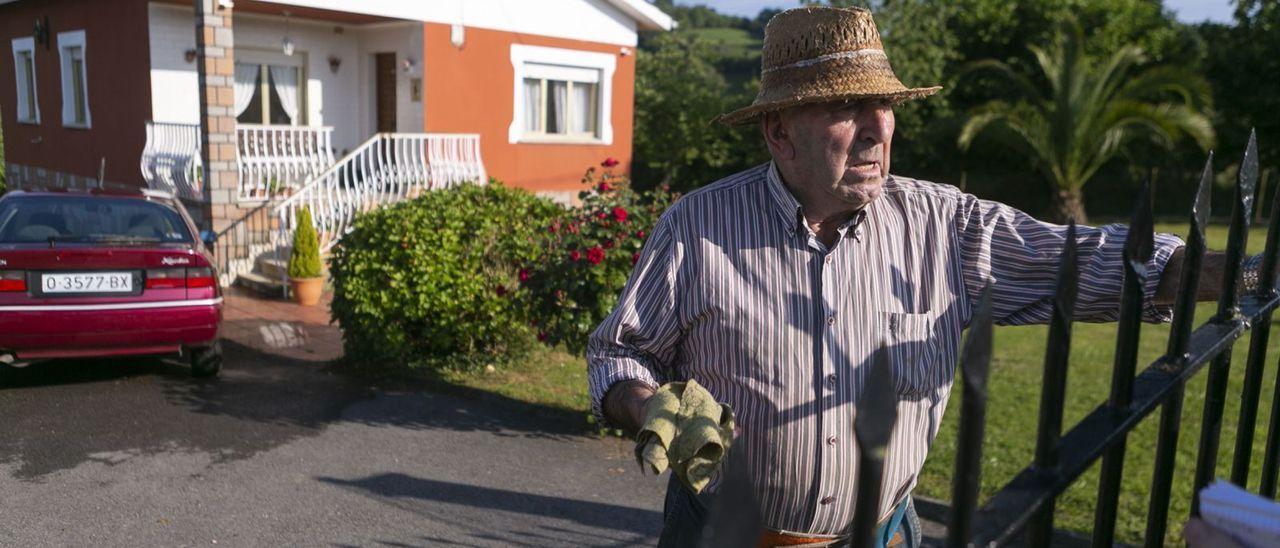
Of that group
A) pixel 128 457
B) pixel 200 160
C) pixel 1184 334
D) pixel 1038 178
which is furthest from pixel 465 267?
pixel 1038 178

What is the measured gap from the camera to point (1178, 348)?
1619 mm

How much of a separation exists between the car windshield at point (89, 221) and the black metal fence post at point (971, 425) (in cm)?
684

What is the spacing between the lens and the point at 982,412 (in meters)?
1.08

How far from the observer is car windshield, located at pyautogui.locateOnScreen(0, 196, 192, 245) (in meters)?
6.70

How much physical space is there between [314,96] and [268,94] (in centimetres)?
71

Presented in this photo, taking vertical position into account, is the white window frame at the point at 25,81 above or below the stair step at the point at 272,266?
above

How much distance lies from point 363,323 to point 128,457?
209 cm

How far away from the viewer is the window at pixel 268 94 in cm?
1578

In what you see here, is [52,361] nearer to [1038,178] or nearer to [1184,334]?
[1184,334]

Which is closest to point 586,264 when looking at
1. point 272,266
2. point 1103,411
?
point 1103,411

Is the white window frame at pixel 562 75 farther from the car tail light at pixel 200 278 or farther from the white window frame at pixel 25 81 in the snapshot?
the car tail light at pixel 200 278

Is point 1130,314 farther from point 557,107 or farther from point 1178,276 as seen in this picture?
point 557,107

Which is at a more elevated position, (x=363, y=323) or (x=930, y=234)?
(x=930, y=234)

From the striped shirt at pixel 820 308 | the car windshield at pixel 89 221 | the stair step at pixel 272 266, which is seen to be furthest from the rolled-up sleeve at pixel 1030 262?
the stair step at pixel 272 266
